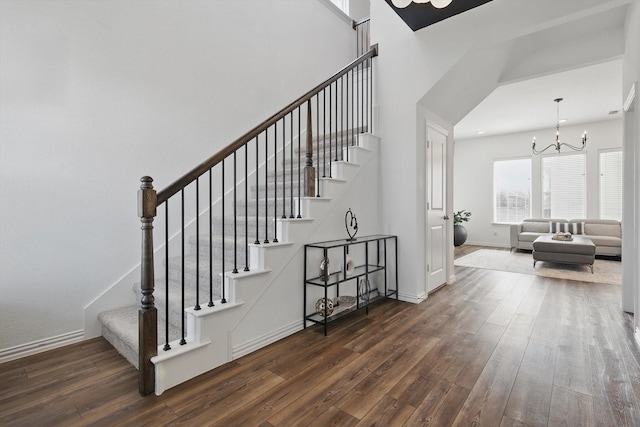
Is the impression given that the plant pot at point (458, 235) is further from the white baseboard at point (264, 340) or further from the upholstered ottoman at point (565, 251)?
the white baseboard at point (264, 340)

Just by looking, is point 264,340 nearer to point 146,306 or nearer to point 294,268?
point 294,268

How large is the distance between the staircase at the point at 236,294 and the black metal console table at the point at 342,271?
0.12m

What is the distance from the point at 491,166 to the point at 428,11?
6569mm

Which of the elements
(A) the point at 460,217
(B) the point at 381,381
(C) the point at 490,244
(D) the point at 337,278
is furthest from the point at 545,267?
(B) the point at 381,381

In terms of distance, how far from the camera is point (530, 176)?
26.5 feet

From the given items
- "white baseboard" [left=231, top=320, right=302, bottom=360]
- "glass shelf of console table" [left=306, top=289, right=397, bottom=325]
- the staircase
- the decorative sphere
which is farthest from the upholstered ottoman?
"white baseboard" [left=231, top=320, right=302, bottom=360]

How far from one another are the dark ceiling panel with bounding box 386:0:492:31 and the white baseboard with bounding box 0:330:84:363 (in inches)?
157

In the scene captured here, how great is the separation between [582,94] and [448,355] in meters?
5.71

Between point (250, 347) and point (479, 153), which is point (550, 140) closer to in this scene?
point (479, 153)

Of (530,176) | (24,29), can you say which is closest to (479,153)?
(530,176)

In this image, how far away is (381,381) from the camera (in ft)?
6.64

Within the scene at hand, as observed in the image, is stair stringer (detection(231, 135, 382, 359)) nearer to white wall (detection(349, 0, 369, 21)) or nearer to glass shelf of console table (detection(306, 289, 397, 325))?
glass shelf of console table (detection(306, 289, 397, 325))

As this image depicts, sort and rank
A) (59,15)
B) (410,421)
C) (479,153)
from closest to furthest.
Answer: (410,421)
(59,15)
(479,153)

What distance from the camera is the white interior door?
12.8 ft
